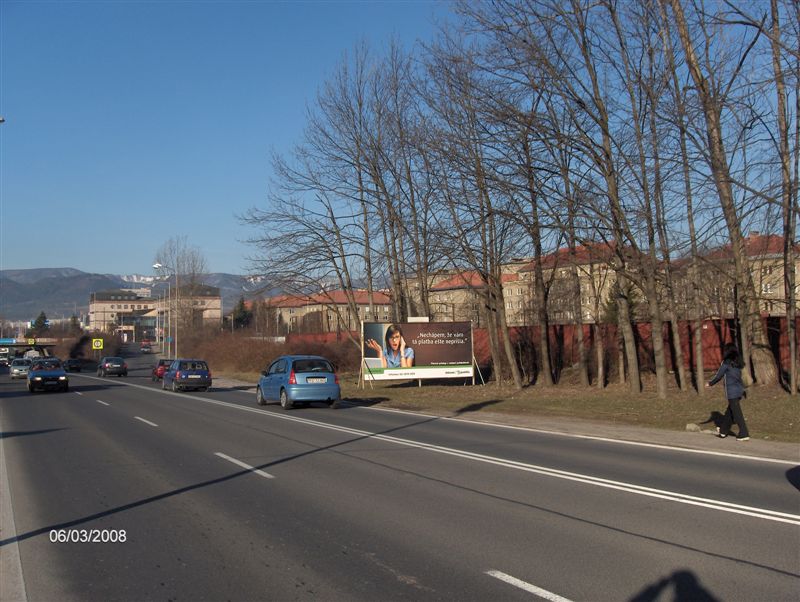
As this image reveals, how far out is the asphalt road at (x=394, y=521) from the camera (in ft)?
19.5

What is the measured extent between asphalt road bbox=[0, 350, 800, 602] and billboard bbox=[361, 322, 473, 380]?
647 inches

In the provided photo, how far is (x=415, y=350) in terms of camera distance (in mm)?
31844

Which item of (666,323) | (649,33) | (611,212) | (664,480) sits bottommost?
(664,480)

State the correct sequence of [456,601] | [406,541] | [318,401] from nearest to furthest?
[456,601], [406,541], [318,401]

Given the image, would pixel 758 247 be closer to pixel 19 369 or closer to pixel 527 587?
pixel 527 587

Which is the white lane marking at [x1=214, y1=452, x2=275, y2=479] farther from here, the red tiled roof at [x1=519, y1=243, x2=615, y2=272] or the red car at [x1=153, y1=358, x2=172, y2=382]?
the red car at [x1=153, y1=358, x2=172, y2=382]

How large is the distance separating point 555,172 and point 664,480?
13.3 meters

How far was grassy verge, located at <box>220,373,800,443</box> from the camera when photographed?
1730cm

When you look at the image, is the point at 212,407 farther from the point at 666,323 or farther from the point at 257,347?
the point at 257,347

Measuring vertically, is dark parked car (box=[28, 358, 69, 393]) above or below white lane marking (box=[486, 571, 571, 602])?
above

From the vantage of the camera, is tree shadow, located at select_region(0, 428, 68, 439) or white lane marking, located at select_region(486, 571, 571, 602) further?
tree shadow, located at select_region(0, 428, 68, 439)

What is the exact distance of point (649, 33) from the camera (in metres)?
21.2

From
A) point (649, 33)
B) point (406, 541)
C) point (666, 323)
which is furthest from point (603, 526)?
point (666, 323)

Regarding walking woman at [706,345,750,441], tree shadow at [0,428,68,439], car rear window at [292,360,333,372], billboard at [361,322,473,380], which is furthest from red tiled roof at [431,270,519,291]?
tree shadow at [0,428,68,439]
